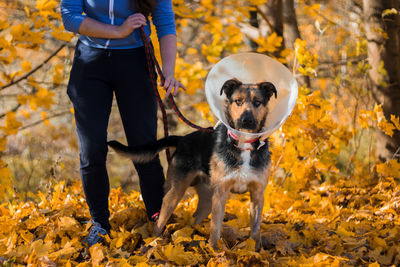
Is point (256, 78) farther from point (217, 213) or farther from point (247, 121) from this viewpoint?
point (217, 213)

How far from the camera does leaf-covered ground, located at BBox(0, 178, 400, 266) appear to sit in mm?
2779

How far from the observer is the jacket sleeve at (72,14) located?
2934mm

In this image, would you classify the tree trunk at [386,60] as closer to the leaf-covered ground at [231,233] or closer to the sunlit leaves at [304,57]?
the leaf-covered ground at [231,233]

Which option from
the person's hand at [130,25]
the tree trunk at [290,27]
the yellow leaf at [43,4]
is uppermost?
the yellow leaf at [43,4]

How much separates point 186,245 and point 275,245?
0.67 m

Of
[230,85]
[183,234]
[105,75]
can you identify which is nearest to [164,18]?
[105,75]

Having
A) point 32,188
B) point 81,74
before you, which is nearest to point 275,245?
point 81,74

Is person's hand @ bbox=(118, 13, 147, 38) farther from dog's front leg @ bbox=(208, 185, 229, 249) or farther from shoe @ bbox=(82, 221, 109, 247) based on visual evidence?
shoe @ bbox=(82, 221, 109, 247)

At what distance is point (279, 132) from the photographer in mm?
4602

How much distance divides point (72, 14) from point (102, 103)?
641 mm

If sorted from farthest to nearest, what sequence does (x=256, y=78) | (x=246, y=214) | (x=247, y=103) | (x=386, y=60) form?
(x=386, y=60), (x=246, y=214), (x=256, y=78), (x=247, y=103)

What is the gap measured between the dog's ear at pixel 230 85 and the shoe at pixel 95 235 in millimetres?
1377

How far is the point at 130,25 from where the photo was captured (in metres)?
2.91

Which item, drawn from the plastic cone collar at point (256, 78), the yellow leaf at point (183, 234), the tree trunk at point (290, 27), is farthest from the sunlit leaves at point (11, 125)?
the tree trunk at point (290, 27)
